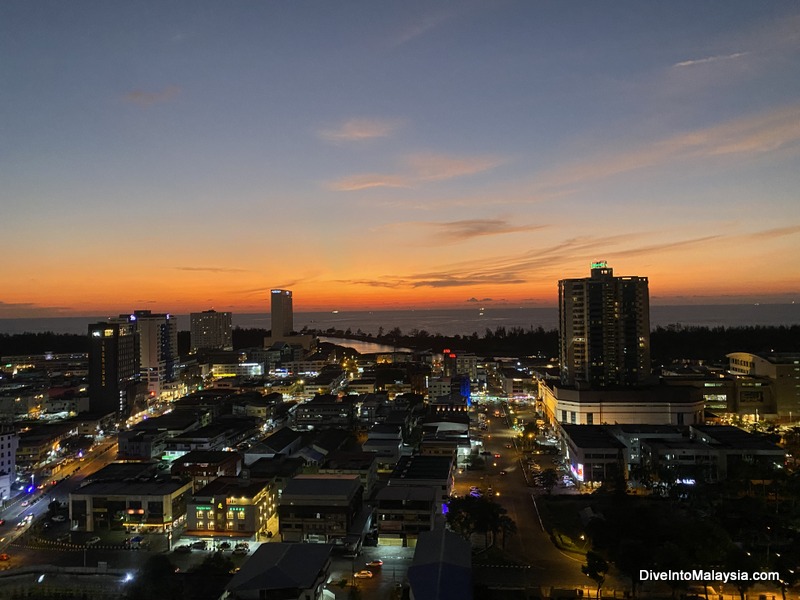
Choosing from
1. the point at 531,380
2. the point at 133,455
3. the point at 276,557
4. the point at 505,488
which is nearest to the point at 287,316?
the point at 531,380

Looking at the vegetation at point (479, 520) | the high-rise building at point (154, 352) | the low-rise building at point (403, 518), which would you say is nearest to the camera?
the vegetation at point (479, 520)

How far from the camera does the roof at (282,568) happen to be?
24.4ft

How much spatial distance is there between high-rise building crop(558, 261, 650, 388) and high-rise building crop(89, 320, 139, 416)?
55.7 feet

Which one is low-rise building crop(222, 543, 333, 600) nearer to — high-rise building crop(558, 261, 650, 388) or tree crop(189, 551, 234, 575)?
tree crop(189, 551, 234, 575)

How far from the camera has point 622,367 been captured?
2044 centimetres

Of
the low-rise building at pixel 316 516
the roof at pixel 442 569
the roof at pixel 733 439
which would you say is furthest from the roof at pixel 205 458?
the roof at pixel 733 439

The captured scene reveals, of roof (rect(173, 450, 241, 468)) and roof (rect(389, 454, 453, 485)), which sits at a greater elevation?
roof (rect(389, 454, 453, 485))

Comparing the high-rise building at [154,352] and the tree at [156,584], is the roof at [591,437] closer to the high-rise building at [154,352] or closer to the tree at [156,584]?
the tree at [156,584]

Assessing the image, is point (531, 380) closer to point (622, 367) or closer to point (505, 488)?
point (622, 367)

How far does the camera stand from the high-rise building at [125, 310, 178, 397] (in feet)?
88.8

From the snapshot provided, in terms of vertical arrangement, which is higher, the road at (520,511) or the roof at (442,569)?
the roof at (442,569)

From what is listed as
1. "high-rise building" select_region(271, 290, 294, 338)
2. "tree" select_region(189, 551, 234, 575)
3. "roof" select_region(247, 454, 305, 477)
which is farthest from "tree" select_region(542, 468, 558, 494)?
"high-rise building" select_region(271, 290, 294, 338)

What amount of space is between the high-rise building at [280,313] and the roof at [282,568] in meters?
41.4

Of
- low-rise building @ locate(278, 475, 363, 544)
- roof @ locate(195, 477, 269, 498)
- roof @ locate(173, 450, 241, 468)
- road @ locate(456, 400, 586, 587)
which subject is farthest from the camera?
roof @ locate(173, 450, 241, 468)
